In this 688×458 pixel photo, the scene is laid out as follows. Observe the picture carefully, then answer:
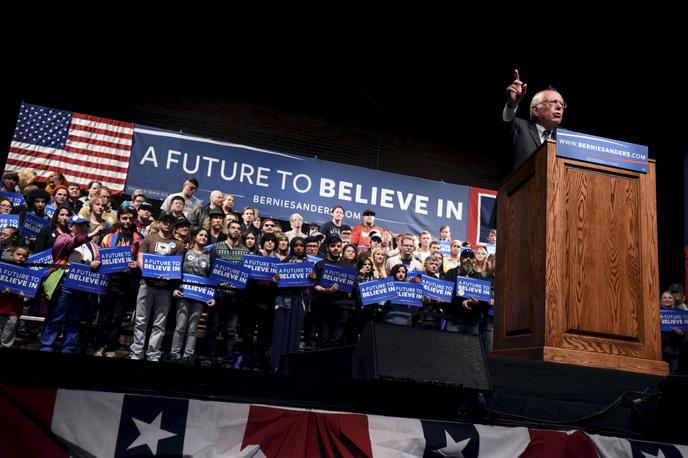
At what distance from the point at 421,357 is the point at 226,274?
4009mm

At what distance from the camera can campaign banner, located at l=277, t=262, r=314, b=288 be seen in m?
6.03

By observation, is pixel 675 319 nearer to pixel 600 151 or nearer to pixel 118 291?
pixel 600 151

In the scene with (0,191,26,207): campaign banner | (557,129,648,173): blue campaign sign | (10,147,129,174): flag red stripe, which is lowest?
(557,129,648,173): blue campaign sign

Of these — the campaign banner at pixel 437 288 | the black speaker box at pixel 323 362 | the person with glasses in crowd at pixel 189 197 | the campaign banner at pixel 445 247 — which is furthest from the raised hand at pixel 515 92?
the campaign banner at pixel 445 247

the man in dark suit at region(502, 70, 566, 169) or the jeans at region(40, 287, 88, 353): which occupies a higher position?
the man in dark suit at region(502, 70, 566, 169)

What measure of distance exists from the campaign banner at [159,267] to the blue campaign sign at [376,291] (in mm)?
1870

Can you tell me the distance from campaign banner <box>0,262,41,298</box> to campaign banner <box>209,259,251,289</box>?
1615 millimetres

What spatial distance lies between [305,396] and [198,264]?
13.1 ft

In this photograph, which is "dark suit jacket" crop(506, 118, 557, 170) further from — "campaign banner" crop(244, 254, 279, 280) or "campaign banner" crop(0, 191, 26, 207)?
"campaign banner" crop(0, 191, 26, 207)

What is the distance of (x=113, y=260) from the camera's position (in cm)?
574

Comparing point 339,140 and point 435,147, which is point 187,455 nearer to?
point 339,140

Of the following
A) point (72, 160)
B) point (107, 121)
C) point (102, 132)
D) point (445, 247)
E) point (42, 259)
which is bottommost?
point (42, 259)

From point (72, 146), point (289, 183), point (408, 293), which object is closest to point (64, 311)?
point (408, 293)

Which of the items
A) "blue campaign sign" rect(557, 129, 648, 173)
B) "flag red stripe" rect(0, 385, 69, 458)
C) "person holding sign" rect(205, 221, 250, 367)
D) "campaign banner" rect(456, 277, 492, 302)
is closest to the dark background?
"campaign banner" rect(456, 277, 492, 302)
